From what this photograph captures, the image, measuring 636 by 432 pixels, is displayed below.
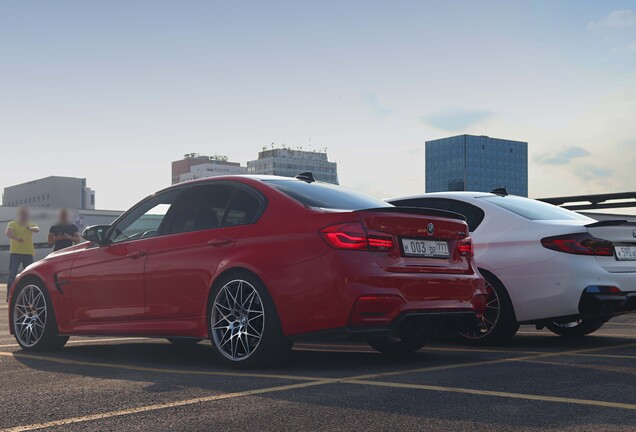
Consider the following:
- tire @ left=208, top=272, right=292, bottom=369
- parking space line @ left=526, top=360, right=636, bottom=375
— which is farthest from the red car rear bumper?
parking space line @ left=526, top=360, right=636, bottom=375

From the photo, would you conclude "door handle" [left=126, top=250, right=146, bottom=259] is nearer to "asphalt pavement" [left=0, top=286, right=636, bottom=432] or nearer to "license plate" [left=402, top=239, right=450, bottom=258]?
"asphalt pavement" [left=0, top=286, right=636, bottom=432]

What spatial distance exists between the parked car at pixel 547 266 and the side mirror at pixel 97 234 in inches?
141

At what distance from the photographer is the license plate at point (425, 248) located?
21.3 ft

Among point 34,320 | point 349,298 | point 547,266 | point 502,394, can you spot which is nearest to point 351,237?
point 349,298

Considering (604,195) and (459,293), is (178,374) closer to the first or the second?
(459,293)

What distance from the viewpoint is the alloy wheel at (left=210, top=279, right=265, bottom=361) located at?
648 centimetres

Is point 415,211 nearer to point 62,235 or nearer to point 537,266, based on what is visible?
point 537,266

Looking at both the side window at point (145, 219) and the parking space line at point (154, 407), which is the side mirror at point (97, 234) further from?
the parking space line at point (154, 407)

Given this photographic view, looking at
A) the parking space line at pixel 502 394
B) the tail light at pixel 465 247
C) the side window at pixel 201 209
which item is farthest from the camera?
the side window at pixel 201 209

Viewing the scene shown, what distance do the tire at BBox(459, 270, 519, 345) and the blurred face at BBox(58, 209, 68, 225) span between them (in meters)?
9.73

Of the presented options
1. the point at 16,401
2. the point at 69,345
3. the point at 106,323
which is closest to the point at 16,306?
the point at 69,345

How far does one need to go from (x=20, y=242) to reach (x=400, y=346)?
11215 millimetres

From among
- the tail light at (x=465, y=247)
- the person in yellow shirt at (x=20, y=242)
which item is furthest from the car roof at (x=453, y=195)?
the person in yellow shirt at (x=20, y=242)

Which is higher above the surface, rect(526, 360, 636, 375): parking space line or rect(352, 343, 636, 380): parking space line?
rect(526, 360, 636, 375): parking space line
